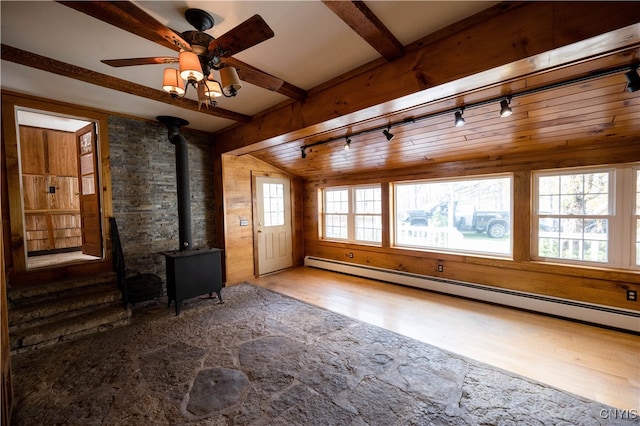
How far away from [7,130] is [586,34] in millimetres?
5183

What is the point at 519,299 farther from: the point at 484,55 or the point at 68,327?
the point at 68,327

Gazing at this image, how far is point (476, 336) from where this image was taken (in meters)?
2.77

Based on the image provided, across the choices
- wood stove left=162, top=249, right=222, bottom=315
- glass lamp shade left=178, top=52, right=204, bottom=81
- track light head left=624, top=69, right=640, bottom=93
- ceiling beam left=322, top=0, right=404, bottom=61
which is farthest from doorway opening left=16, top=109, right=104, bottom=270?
track light head left=624, top=69, right=640, bottom=93

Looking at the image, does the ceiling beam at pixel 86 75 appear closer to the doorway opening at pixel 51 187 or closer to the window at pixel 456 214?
the doorway opening at pixel 51 187

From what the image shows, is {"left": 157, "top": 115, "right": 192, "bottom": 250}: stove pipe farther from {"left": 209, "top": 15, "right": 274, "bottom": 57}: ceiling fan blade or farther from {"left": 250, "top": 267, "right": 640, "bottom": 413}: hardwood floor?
{"left": 209, "top": 15, "right": 274, "bottom": 57}: ceiling fan blade

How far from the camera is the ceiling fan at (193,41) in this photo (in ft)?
4.54

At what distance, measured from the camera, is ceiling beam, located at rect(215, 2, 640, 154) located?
151cm

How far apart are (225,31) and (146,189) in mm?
2883

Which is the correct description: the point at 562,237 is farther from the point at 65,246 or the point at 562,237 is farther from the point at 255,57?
the point at 65,246

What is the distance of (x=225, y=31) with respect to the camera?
1.96 metres

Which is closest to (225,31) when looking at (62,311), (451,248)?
(62,311)

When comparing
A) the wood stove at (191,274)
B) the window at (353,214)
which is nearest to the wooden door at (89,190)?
the wood stove at (191,274)

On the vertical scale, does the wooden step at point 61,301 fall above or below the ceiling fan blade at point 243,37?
below

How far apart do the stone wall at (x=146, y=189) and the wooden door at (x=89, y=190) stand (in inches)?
10.2
